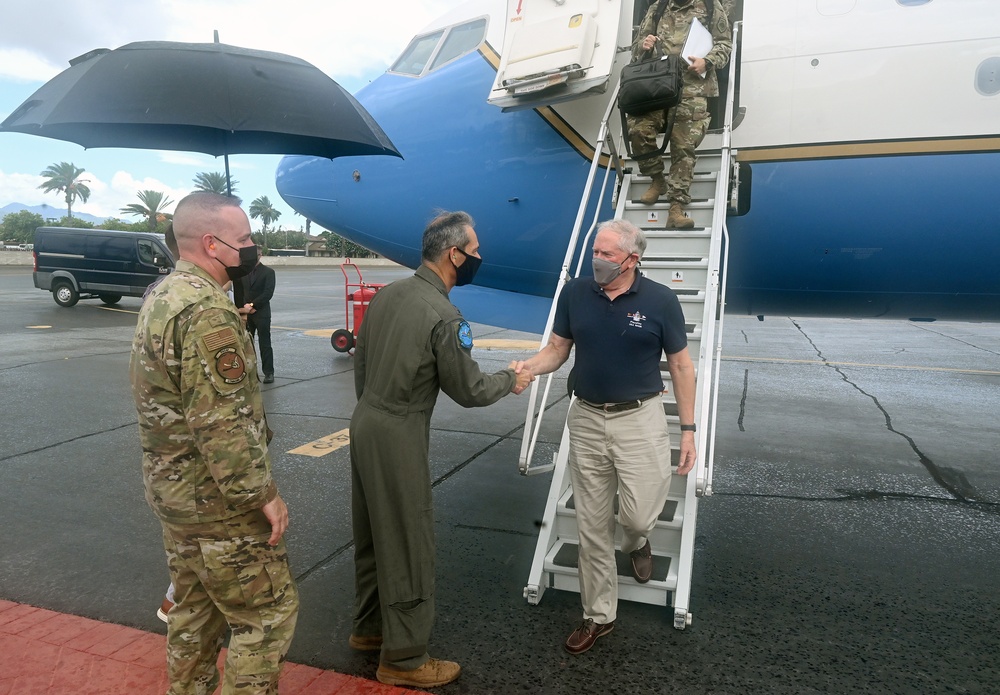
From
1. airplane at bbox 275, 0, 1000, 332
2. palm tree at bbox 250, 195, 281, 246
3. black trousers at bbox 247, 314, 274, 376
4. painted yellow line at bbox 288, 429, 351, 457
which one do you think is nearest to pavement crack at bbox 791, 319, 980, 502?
airplane at bbox 275, 0, 1000, 332

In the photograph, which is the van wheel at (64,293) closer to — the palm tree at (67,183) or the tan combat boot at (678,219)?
the tan combat boot at (678,219)

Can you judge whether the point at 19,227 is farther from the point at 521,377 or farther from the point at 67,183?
the point at 521,377

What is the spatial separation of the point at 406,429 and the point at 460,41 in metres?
4.25

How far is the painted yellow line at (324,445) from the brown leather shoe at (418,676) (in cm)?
351

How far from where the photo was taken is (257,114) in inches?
153

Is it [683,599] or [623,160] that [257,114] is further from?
[683,599]

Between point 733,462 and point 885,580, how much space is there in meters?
2.28

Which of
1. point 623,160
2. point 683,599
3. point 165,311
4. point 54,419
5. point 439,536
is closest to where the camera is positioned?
point 165,311

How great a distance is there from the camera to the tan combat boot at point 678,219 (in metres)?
4.48

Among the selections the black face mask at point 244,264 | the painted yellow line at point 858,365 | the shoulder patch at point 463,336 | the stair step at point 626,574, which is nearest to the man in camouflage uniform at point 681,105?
the stair step at point 626,574

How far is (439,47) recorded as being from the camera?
239 inches

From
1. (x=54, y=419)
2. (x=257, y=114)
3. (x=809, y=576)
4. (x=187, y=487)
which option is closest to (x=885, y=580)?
(x=809, y=576)

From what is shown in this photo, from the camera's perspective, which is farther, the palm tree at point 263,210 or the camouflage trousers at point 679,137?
the palm tree at point 263,210

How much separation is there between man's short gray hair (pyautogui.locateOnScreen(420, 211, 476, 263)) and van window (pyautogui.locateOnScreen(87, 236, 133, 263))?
60.4 feet
